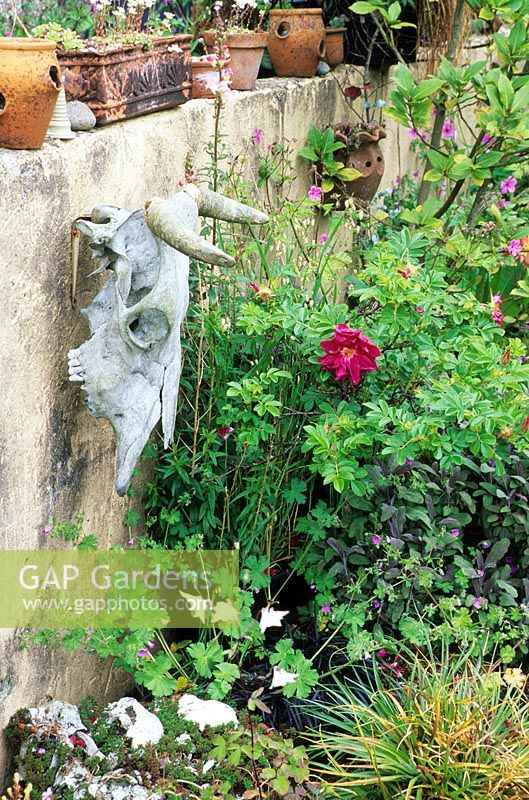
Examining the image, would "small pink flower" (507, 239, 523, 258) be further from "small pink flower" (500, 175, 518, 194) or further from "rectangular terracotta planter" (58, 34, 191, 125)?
"rectangular terracotta planter" (58, 34, 191, 125)

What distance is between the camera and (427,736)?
8.43 ft

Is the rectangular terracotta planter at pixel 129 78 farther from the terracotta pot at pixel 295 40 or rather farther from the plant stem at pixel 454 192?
the plant stem at pixel 454 192

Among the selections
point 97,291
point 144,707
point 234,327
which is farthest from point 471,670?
point 97,291

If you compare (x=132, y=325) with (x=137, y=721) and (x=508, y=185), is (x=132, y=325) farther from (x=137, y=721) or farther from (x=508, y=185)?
(x=508, y=185)

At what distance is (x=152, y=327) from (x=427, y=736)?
1303 mm

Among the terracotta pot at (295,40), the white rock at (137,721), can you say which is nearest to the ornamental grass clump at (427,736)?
the white rock at (137,721)

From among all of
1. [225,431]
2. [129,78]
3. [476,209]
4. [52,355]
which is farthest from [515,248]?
[52,355]

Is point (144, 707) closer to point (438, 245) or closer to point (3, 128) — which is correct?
point (3, 128)

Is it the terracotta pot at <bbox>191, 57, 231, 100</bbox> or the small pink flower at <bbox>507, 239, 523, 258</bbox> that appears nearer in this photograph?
the terracotta pot at <bbox>191, 57, 231, 100</bbox>

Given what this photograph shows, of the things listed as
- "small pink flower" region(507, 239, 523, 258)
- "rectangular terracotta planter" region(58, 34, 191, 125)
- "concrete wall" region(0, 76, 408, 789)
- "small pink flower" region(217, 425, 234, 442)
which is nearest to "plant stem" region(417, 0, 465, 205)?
"small pink flower" region(507, 239, 523, 258)

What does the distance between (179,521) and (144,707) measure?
58cm

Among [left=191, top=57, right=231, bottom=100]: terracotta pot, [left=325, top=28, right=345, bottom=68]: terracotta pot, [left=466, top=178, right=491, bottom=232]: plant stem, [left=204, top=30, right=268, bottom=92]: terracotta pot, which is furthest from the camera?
[left=325, top=28, right=345, bottom=68]: terracotta pot

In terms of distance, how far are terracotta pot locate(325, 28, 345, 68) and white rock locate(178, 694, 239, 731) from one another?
3358mm

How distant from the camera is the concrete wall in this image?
2264 millimetres
